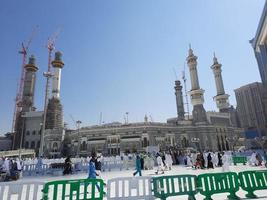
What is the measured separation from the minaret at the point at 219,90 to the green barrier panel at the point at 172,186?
9230 cm

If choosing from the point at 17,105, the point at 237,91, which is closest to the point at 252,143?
the point at 237,91

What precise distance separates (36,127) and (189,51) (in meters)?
68.8

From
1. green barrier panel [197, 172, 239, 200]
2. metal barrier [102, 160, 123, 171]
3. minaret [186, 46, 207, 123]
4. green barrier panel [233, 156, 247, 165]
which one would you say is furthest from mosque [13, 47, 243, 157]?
green barrier panel [197, 172, 239, 200]

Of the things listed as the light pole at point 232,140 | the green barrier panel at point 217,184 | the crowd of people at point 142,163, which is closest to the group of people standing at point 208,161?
the crowd of people at point 142,163

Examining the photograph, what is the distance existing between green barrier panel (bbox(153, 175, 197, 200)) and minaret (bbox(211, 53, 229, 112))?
92.3 m

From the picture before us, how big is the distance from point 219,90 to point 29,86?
85.7 meters

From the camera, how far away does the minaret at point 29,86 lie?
302 ft

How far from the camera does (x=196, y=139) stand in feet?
237

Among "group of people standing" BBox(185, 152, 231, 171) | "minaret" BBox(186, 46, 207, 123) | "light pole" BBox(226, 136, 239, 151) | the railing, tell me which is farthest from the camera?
"light pole" BBox(226, 136, 239, 151)

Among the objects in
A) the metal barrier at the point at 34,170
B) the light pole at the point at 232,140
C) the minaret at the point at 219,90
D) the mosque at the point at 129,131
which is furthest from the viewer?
the minaret at the point at 219,90

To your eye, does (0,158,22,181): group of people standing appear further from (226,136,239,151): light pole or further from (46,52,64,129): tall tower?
(226,136,239,151): light pole

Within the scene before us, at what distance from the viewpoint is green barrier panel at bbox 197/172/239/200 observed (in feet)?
20.8

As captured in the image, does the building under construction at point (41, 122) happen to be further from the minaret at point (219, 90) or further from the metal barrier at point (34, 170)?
the minaret at point (219, 90)

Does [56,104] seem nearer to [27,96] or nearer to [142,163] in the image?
[27,96]
